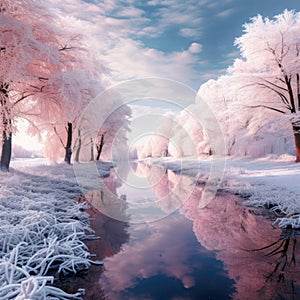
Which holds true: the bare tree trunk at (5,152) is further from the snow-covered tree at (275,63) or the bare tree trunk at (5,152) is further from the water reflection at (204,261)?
the snow-covered tree at (275,63)

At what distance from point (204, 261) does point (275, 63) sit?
58.0 feet

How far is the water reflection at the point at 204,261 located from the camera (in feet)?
10.3

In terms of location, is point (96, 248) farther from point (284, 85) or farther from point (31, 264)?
point (284, 85)

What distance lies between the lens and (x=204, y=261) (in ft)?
13.1

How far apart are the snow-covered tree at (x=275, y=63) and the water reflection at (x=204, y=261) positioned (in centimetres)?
1261

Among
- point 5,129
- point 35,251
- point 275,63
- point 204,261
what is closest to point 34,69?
point 5,129

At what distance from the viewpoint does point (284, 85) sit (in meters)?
18.6

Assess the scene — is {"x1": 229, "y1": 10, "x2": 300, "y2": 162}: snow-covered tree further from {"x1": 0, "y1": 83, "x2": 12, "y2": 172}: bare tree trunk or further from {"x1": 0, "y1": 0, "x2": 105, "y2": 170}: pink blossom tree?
{"x1": 0, "y1": 83, "x2": 12, "y2": 172}: bare tree trunk

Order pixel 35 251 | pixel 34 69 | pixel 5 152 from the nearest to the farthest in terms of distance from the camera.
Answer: pixel 35 251
pixel 5 152
pixel 34 69

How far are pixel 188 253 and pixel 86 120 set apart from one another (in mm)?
18932

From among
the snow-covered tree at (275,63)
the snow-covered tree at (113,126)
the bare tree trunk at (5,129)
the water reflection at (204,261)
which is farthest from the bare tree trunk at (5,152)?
the snow-covered tree at (113,126)

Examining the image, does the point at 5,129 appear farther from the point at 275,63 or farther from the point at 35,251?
the point at 275,63

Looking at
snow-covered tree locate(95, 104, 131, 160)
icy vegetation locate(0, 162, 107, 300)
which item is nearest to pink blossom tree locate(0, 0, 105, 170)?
icy vegetation locate(0, 162, 107, 300)

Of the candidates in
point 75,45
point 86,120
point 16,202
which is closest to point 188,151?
point 86,120
